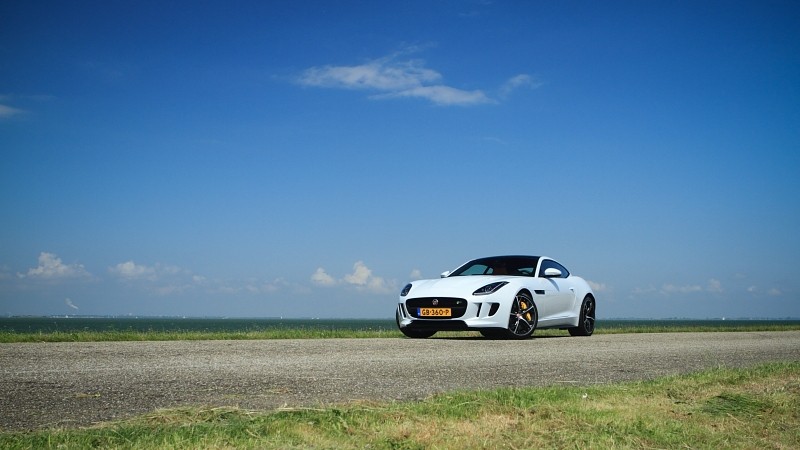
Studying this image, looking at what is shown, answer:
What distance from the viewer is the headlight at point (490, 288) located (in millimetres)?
13055

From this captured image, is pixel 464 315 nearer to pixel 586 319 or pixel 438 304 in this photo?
pixel 438 304

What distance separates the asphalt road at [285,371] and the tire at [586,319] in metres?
3.55

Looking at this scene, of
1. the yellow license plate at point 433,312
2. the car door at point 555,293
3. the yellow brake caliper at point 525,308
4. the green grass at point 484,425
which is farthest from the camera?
the car door at point 555,293

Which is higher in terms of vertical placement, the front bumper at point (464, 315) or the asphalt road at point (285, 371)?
the front bumper at point (464, 315)

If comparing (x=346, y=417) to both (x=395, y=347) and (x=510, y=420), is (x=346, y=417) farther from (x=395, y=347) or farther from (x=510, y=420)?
(x=395, y=347)

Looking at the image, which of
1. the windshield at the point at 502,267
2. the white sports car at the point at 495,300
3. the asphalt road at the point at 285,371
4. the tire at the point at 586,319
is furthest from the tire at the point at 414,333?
the tire at the point at 586,319

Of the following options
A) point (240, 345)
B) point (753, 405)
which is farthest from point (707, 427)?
point (240, 345)

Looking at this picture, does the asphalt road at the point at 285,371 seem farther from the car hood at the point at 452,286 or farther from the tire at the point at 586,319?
the tire at the point at 586,319

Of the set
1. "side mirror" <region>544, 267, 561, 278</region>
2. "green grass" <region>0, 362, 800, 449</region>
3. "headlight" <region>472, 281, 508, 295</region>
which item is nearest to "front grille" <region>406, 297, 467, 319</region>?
"headlight" <region>472, 281, 508, 295</region>

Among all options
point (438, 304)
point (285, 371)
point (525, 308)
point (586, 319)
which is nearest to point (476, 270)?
point (525, 308)

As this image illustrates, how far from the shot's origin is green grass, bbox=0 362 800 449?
383 cm

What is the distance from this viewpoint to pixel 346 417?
14.2ft

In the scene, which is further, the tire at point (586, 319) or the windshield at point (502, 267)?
the tire at point (586, 319)

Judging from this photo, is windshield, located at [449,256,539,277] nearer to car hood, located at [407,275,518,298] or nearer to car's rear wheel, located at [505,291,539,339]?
car hood, located at [407,275,518,298]
